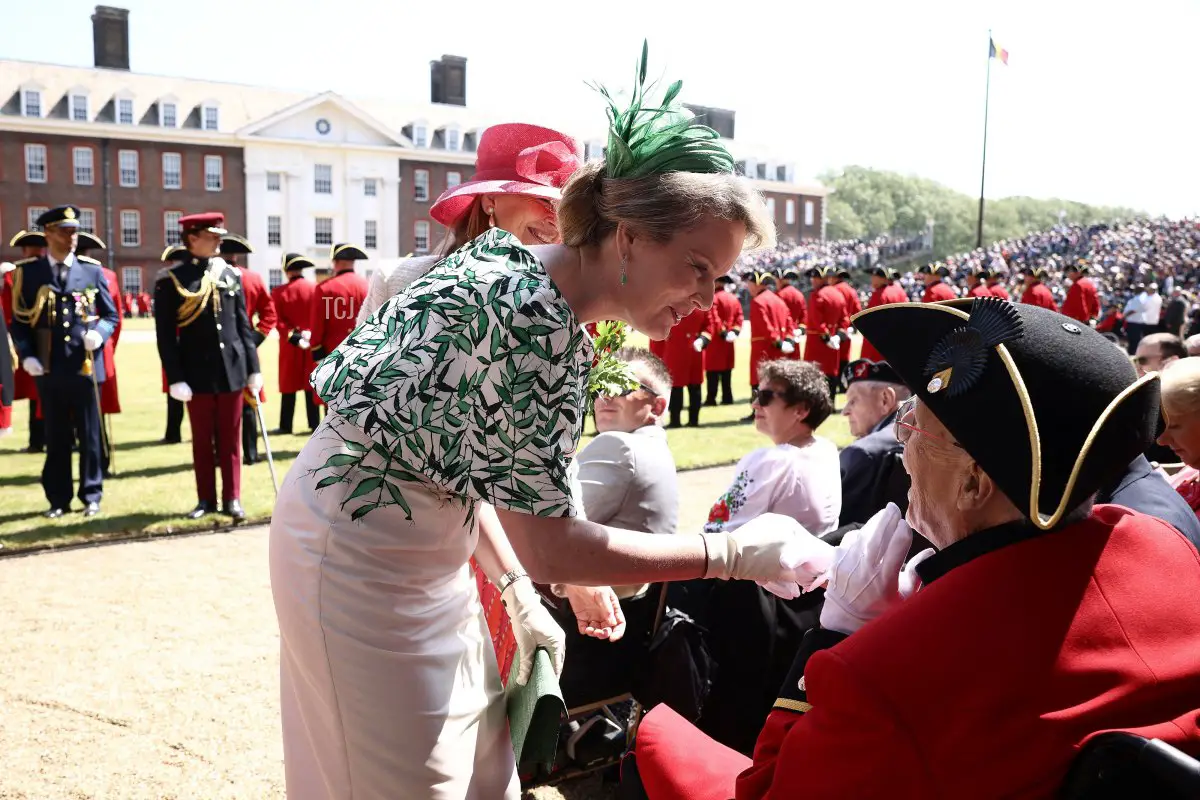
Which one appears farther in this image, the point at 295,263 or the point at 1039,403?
the point at 295,263

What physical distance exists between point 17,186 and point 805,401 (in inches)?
1914

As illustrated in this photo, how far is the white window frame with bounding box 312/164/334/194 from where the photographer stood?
49469 millimetres

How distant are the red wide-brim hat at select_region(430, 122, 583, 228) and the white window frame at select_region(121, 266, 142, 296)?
47913 mm

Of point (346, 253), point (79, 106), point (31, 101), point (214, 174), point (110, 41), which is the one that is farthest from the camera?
point (110, 41)

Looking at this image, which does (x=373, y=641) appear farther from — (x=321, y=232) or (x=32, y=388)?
(x=321, y=232)

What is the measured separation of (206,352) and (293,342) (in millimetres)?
4617

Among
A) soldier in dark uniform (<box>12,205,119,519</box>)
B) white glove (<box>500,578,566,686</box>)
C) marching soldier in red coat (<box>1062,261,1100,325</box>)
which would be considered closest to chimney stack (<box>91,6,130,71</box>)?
marching soldier in red coat (<box>1062,261,1100,325</box>)

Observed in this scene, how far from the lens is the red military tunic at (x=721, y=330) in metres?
14.5

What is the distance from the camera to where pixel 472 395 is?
165 cm

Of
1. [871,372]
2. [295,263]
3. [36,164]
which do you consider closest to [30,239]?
[295,263]

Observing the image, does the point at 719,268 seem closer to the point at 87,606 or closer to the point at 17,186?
the point at 87,606

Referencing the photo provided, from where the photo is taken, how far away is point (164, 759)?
378 cm

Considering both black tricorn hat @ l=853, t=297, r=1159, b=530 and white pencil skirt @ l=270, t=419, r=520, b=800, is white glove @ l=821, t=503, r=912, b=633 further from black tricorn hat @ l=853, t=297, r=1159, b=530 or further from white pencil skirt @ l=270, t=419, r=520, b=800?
white pencil skirt @ l=270, t=419, r=520, b=800

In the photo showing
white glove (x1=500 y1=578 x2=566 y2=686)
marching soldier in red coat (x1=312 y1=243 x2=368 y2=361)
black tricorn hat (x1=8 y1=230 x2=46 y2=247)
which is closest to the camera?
white glove (x1=500 y1=578 x2=566 y2=686)
